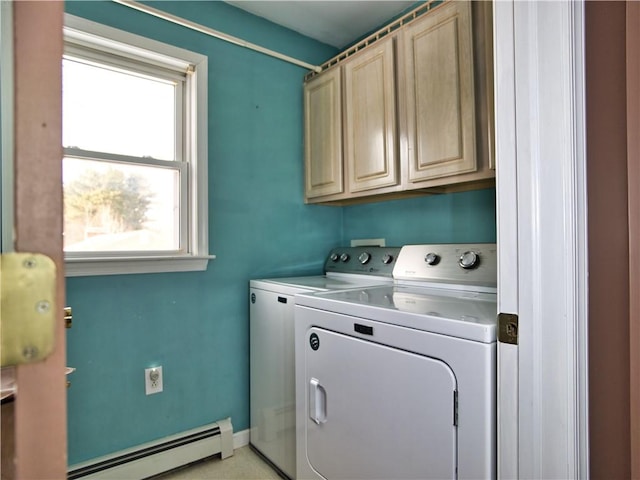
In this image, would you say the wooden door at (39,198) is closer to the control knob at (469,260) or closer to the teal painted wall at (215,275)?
the control knob at (469,260)

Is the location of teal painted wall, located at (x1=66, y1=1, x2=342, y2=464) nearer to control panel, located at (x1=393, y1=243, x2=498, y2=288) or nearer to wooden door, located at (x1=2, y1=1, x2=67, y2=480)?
control panel, located at (x1=393, y1=243, x2=498, y2=288)

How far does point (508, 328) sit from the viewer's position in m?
0.91

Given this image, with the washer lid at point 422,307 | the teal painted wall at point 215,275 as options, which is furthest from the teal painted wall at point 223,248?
the washer lid at point 422,307

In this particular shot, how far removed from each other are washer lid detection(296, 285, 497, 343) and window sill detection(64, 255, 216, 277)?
701mm

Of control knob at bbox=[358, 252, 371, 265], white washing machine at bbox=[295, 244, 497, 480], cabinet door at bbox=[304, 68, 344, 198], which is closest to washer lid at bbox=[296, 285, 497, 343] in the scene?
white washing machine at bbox=[295, 244, 497, 480]

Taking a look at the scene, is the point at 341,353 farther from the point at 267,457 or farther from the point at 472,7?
the point at 472,7

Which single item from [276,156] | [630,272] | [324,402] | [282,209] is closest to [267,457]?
[324,402]

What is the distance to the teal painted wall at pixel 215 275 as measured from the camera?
175 cm

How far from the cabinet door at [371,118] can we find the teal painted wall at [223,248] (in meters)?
0.39

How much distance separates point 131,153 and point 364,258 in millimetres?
1389

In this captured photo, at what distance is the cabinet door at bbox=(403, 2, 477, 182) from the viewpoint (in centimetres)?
154

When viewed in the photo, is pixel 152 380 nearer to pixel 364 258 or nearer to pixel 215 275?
pixel 215 275

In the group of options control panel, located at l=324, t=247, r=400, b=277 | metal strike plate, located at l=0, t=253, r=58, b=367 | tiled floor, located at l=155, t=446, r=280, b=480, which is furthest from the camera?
control panel, located at l=324, t=247, r=400, b=277

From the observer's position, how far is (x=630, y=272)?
741 millimetres
